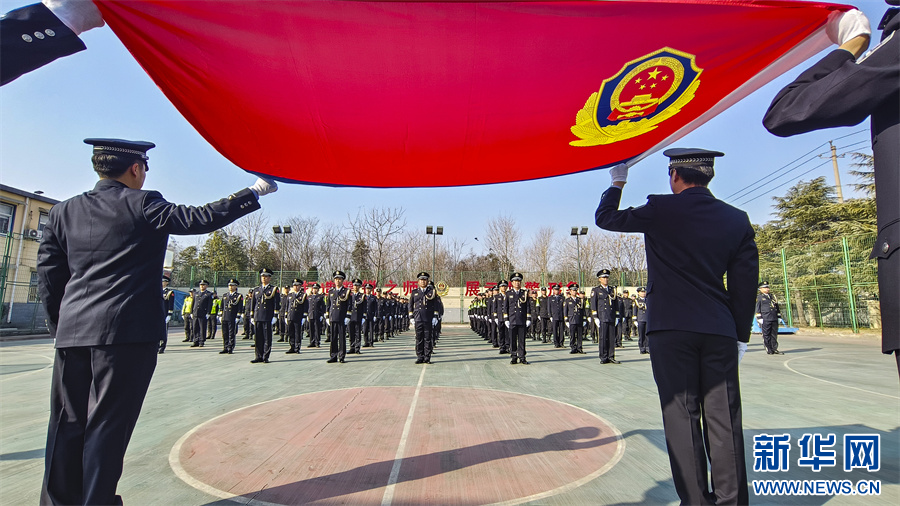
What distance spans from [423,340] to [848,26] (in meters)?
9.91

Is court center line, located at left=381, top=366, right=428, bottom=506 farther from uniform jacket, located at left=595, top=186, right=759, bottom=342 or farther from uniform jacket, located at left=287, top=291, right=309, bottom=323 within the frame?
uniform jacket, located at left=287, top=291, right=309, bottom=323

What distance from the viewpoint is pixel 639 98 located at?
10.1 ft

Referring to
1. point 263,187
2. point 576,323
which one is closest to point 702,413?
point 263,187

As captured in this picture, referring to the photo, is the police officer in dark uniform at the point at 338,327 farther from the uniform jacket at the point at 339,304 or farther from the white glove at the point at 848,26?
the white glove at the point at 848,26

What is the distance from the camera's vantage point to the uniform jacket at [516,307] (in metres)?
11.2

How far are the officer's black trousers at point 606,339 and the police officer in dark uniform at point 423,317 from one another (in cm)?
447

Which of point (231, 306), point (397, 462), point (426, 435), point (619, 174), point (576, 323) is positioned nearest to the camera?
point (619, 174)

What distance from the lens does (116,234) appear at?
233cm

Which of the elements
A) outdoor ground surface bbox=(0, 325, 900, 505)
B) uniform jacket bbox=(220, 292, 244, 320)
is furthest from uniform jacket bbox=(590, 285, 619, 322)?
uniform jacket bbox=(220, 292, 244, 320)

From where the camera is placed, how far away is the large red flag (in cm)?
247

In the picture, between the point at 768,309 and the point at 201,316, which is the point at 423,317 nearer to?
the point at 201,316

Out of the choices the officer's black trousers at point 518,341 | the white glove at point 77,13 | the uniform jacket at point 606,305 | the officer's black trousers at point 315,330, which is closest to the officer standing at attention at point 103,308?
the white glove at point 77,13

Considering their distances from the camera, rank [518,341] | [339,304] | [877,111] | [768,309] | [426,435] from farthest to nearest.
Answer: [768,309] → [339,304] → [518,341] → [426,435] → [877,111]

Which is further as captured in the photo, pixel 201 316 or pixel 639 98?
pixel 201 316
